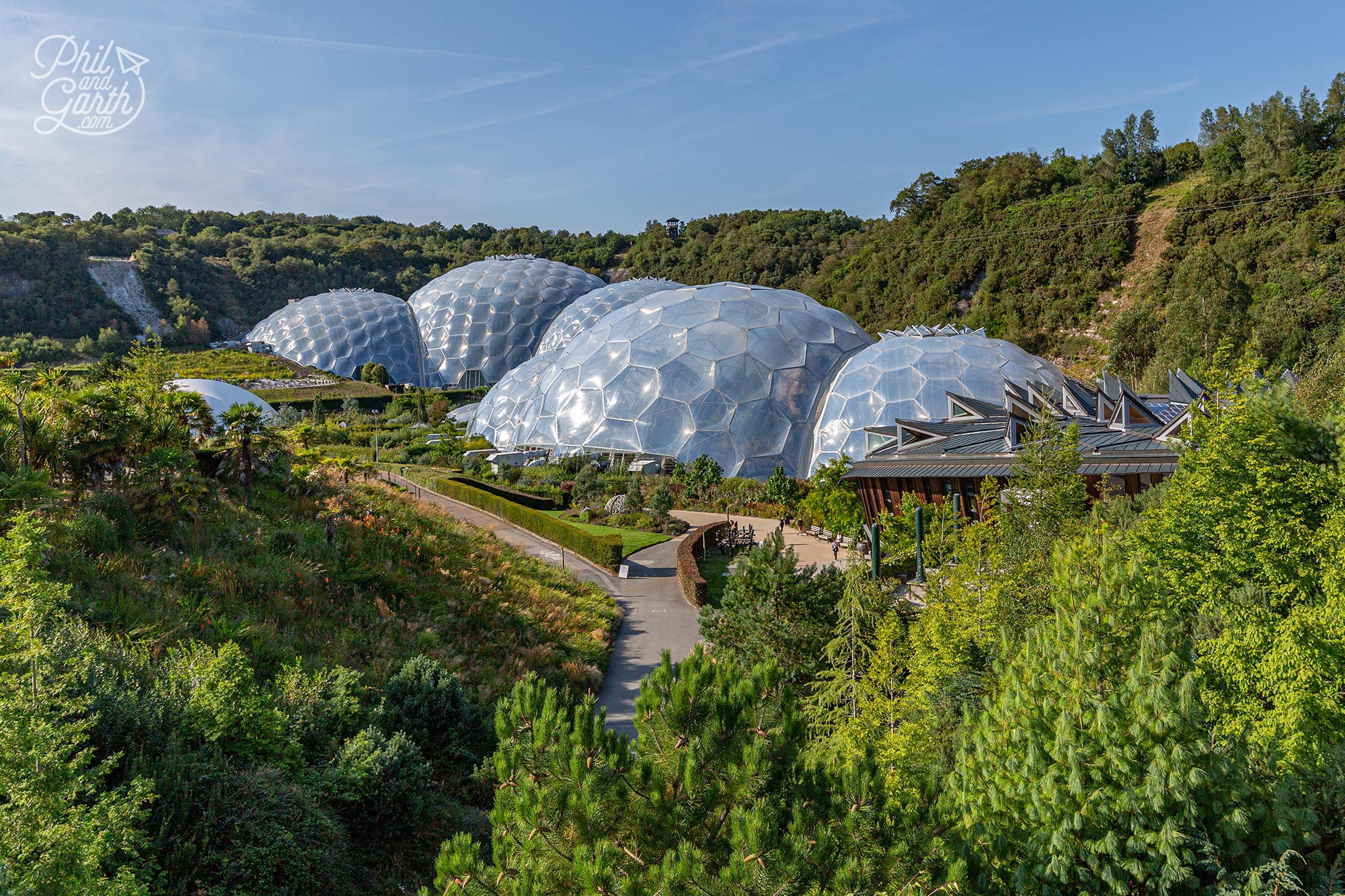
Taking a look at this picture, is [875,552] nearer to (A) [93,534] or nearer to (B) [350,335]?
(A) [93,534]

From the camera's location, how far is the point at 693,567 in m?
18.0

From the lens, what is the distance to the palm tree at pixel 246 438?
43.5ft

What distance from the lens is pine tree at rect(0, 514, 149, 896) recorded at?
3842 millimetres

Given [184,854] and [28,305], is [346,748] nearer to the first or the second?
[184,854]

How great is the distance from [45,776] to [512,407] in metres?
31.8

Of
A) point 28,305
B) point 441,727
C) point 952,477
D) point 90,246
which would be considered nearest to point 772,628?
point 441,727

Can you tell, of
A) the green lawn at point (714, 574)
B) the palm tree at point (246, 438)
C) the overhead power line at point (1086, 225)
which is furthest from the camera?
the overhead power line at point (1086, 225)

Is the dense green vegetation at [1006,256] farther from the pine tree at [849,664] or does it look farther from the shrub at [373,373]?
the shrub at [373,373]

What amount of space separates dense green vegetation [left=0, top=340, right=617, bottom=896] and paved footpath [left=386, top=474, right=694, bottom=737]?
56 centimetres

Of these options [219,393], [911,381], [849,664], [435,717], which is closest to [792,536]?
[911,381]

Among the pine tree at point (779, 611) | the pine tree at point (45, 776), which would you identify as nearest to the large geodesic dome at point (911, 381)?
the pine tree at point (779, 611)

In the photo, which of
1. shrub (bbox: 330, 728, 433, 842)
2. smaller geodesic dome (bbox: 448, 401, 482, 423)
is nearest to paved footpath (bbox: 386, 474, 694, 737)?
shrub (bbox: 330, 728, 433, 842)

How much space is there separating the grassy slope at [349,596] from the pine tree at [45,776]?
2.44 m

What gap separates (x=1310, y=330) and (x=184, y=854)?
45.2 meters
